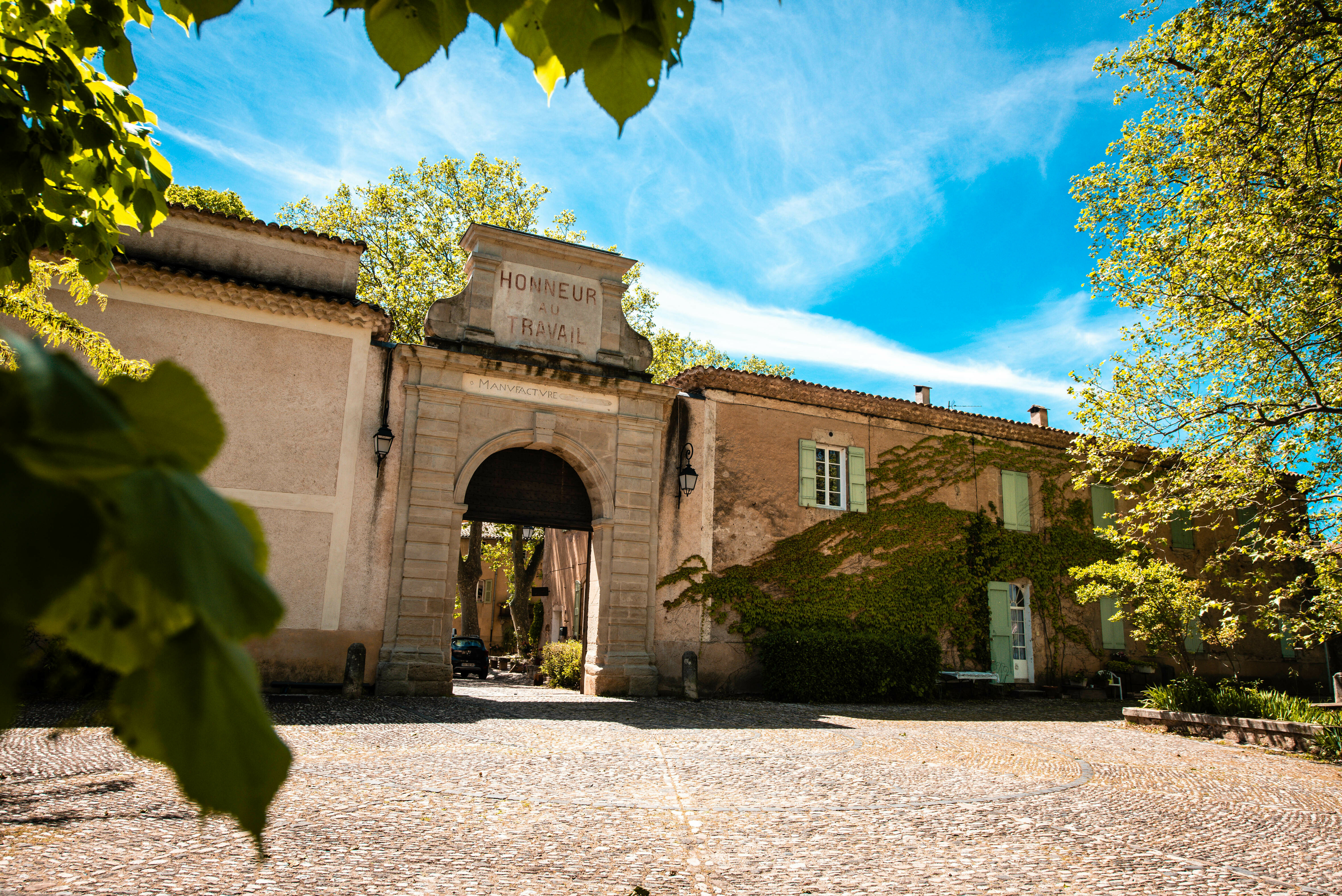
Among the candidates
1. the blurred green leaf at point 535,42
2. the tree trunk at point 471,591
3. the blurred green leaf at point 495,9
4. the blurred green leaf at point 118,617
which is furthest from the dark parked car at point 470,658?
the blurred green leaf at point 118,617

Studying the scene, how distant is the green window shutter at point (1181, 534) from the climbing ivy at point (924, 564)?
2383 millimetres

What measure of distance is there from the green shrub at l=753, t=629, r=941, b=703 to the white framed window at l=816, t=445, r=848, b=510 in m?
2.62

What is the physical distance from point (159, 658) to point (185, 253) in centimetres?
1407

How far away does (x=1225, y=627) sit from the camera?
39.5 feet

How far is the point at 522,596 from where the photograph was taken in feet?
89.6

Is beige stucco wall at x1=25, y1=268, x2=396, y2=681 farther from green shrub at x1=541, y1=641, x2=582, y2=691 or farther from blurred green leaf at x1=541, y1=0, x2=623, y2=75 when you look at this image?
blurred green leaf at x1=541, y1=0, x2=623, y2=75

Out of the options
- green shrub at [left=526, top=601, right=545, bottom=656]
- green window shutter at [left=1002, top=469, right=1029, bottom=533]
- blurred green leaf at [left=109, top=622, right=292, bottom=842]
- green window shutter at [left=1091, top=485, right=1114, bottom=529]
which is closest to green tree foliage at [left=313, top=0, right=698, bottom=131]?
blurred green leaf at [left=109, top=622, right=292, bottom=842]

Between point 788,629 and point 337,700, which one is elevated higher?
point 788,629

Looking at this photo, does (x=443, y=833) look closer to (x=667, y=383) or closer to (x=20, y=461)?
(x=20, y=461)

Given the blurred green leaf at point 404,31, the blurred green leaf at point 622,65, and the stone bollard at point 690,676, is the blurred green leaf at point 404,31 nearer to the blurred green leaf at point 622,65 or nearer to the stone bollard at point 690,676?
the blurred green leaf at point 622,65

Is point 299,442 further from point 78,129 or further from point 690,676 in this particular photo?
point 78,129

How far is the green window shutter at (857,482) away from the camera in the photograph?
54.1ft

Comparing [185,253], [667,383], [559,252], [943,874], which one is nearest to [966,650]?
[667,383]

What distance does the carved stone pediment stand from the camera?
13562 mm
